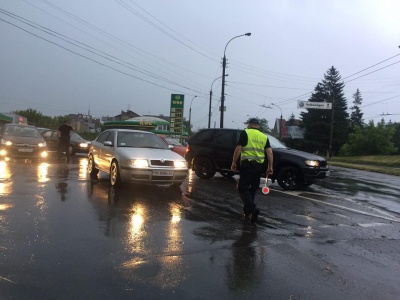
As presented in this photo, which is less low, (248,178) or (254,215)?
(248,178)

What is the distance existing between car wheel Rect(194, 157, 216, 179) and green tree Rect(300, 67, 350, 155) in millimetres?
56632

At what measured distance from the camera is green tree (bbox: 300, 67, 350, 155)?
6538 centimetres

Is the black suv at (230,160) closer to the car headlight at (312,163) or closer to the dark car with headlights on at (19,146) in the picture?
the car headlight at (312,163)

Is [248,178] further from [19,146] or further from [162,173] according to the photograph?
[19,146]

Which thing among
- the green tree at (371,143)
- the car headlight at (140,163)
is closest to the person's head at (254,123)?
the car headlight at (140,163)

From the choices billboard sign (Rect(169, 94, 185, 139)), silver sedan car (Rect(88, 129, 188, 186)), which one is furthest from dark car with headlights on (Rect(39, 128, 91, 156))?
billboard sign (Rect(169, 94, 185, 139))

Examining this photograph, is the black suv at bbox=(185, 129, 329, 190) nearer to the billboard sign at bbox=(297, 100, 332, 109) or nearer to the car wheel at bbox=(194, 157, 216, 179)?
the car wheel at bbox=(194, 157, 216, 179)

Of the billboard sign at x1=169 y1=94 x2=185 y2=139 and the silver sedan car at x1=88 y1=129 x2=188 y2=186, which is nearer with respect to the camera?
the silver sedan car at x1=88 y1=129 x2=188 y2=186

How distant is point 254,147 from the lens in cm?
628

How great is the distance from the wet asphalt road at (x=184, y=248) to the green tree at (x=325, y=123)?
195ft

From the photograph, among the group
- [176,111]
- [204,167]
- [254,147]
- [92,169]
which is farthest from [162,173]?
[176,111]

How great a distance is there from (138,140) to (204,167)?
2975 millimetres

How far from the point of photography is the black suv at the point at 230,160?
1030 cm

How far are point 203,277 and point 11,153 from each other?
44.0ft
